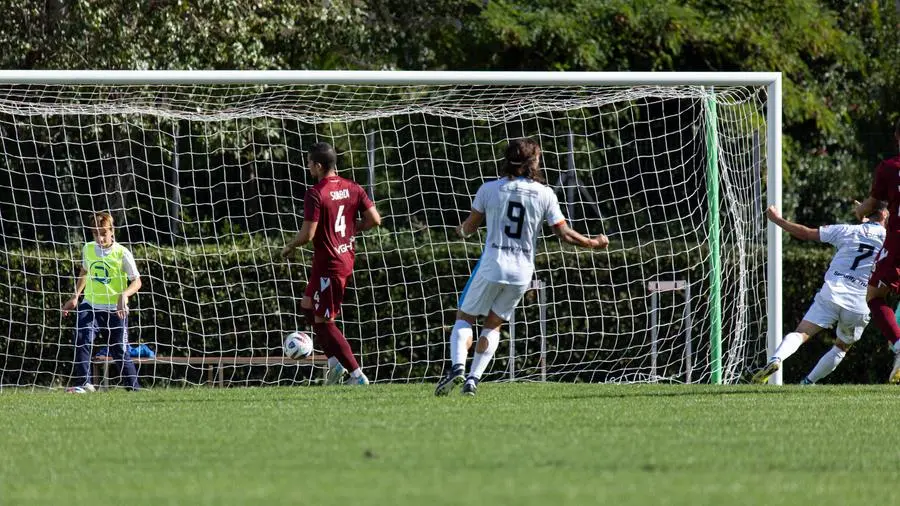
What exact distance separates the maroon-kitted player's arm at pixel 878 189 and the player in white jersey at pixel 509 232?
2.04 m

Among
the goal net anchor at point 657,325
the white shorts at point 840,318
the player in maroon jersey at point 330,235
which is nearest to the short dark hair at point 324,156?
the player in maroon jersey at point 330,235

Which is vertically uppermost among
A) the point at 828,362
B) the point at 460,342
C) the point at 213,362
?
the point at 460,342

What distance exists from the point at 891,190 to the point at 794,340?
233 centimetres

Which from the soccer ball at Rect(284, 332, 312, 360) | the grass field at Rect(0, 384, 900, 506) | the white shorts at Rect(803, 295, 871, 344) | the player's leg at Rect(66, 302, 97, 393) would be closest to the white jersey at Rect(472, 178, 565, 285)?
the grass field at Rect(0, 384, 900, 506)

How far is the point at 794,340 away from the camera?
38.5 feet

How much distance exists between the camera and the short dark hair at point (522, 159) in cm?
934

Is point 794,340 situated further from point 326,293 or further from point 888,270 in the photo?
point 326,293

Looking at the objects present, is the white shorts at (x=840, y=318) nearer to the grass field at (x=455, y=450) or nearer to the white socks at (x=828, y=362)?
the white socks at (x=828, y=362)

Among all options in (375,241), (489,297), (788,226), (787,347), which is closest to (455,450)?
(489,297)

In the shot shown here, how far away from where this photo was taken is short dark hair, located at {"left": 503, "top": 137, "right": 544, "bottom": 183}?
934cm

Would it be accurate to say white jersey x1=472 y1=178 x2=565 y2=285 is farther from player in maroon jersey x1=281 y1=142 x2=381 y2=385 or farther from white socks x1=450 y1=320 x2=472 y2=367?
player in maroon jersey x1=281 y1=142 x2=381 y2=385

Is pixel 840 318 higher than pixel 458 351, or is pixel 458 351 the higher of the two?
pixel 458 351

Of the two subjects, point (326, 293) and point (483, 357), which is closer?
point (483, 357)

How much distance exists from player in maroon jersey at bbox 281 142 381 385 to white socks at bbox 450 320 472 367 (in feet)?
4.80
